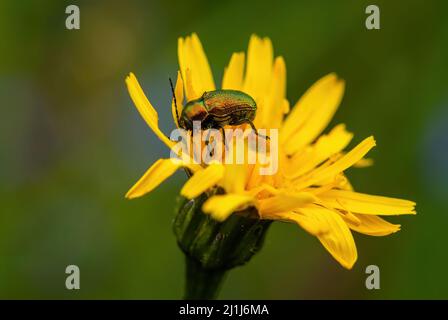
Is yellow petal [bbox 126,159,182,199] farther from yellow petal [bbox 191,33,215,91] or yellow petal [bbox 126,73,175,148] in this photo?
yellow petal [bbox 191,33,215,91]

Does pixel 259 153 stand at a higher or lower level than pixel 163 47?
lower

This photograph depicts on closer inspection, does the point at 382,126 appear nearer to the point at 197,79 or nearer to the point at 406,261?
the point at 406,261

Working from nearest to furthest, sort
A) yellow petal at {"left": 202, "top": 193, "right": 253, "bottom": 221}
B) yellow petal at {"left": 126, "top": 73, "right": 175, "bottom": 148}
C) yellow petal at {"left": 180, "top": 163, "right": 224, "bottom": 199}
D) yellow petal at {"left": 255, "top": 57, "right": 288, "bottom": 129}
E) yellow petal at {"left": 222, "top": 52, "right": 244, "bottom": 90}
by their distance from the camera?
yellow petal at {"left": 202, "top": 193, "right": 253, "bottom": 221}, yellow petal at {"left": 180, "top": 163, "right": 224, "bottom": 199}, yellow petal at {"left": 126, "top": 73, "right": 175, "bottom": 148}, yellow petal at {"left": 255, "top": 57, "right": 288, "bottom": 129}, yellow petal at {"left": 222, "top": 52, "right": 244, "bottom": 90}

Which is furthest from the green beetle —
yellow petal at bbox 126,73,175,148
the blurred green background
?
the blurred green background

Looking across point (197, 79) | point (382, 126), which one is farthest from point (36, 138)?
point (382, 126)

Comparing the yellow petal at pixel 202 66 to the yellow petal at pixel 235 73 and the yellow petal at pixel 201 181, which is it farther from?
the yellow petal at pixel 201 181
